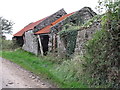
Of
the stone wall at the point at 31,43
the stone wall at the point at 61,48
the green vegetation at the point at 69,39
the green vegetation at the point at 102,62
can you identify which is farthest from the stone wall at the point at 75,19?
the green vegetation at the point at 102,62

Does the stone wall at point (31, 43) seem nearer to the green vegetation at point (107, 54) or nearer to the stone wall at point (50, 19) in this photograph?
the stone wall at point (50, 19)

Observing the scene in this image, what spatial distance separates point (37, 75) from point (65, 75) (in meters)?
1.50

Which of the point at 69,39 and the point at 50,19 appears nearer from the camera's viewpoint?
the point at 69,39

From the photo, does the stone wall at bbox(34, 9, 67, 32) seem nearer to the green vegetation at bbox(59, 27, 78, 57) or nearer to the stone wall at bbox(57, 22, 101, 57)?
the stone wall at bbox(57, 22, 101, 57)

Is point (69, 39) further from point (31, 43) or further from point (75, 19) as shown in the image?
point (31, 43)

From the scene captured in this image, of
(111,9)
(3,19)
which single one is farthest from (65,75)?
(3,19)

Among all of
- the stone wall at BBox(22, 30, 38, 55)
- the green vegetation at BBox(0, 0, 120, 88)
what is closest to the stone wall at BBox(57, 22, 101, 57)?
the green vegetation at BBox(0, 0, 120, 88)

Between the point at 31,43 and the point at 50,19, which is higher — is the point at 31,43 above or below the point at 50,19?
below

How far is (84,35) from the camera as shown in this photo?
1040 centimetres

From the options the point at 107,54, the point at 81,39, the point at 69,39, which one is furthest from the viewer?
the point at 69,39

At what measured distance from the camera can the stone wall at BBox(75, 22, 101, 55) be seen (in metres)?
9.28

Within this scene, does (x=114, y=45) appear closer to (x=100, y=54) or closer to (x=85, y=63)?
(x=100, y=54)

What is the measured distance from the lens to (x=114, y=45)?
6.25m

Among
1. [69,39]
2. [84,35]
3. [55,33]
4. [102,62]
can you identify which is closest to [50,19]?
[55,33]
